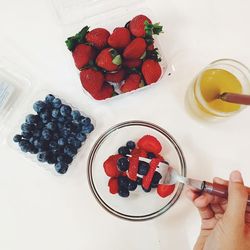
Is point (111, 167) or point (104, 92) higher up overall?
point (104, 92)

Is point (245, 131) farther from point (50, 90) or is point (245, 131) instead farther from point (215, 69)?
point (50, 90)

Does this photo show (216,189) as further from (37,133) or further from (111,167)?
(37,133)

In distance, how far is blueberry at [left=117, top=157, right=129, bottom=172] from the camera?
86 centimetres

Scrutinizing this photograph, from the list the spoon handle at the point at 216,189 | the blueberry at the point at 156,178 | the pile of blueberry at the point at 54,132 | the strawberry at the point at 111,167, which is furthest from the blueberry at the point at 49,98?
the spoon handle at the point at 216,189

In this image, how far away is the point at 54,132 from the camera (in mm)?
923

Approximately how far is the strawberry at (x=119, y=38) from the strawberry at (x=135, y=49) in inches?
0.6

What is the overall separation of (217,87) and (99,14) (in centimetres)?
36

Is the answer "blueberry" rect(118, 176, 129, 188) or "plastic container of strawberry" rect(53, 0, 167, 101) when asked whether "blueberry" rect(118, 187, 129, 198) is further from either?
"plastic container of strawberry" rect(53, 0, 167, 101)

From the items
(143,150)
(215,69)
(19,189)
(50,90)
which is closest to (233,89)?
(215,69)

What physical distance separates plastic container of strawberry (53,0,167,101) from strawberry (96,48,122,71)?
0.12 m

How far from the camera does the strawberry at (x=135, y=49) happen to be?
87 centimetres

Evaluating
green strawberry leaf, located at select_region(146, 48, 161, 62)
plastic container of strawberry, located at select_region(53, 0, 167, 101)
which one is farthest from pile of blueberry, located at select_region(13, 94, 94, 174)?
green strawberry leaf, located at select_region(146, 48, 161, 62)

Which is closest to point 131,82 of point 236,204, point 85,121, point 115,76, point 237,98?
point 115,76

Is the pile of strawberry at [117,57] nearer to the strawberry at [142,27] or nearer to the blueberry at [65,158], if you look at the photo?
the strawberry at [142,27]
